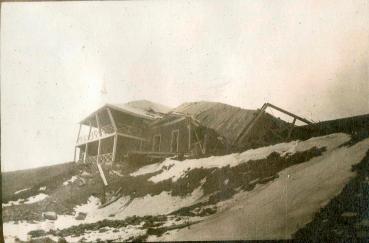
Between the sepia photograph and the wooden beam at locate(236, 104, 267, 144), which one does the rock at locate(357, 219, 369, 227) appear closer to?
the sepia photograph

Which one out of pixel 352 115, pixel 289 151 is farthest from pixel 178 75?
pixel 352 115

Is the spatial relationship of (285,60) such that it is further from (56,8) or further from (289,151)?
A: (56,8)

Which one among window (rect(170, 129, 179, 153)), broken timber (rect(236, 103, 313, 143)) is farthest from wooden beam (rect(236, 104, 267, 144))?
window (rect(170, 129, 179, 153))

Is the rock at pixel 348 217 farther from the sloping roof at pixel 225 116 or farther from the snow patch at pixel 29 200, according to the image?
the snow patch at pixel 29 200

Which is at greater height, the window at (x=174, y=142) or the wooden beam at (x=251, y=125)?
the wooden beam at (x=251, y=125)

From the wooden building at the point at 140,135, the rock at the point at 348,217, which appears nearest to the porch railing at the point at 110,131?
the wooden building at the point at 140,135
